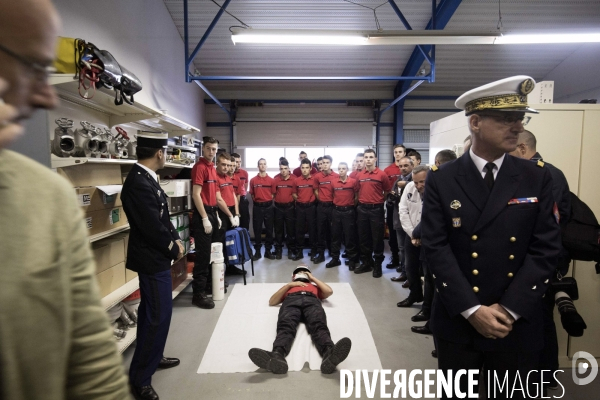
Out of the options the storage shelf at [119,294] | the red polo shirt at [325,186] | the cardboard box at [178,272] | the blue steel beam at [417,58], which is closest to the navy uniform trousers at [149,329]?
the storage shelf at [119,294]

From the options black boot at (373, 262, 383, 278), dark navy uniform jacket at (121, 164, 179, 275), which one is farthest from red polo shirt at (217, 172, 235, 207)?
black boot at (373, 262, 383, 278)

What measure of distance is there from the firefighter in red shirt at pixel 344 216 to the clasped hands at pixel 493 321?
4.15 metres

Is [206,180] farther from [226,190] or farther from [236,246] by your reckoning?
[236,246]

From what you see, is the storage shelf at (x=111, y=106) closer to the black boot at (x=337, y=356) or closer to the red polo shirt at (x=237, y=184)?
the red polo shirt at (x=237, y=184)

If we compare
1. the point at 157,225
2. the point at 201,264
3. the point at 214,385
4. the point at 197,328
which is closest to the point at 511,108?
the point at 157,225

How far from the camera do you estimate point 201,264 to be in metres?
3.88

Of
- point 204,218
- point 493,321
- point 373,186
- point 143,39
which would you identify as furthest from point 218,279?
point 143,39

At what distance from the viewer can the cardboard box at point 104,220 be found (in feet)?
7.93

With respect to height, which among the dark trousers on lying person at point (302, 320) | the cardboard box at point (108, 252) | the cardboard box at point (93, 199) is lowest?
the dark trousers on lying person at point (302, 320)

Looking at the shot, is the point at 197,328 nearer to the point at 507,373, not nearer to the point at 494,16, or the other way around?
the point at 507,373

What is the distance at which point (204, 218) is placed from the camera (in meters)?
3.81

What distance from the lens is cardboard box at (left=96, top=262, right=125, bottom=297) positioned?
2525 mm

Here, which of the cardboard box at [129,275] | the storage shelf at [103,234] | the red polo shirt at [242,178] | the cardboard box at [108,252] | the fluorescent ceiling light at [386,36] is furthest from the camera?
the red polo shirt at [242,178]

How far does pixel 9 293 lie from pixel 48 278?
0.04m
